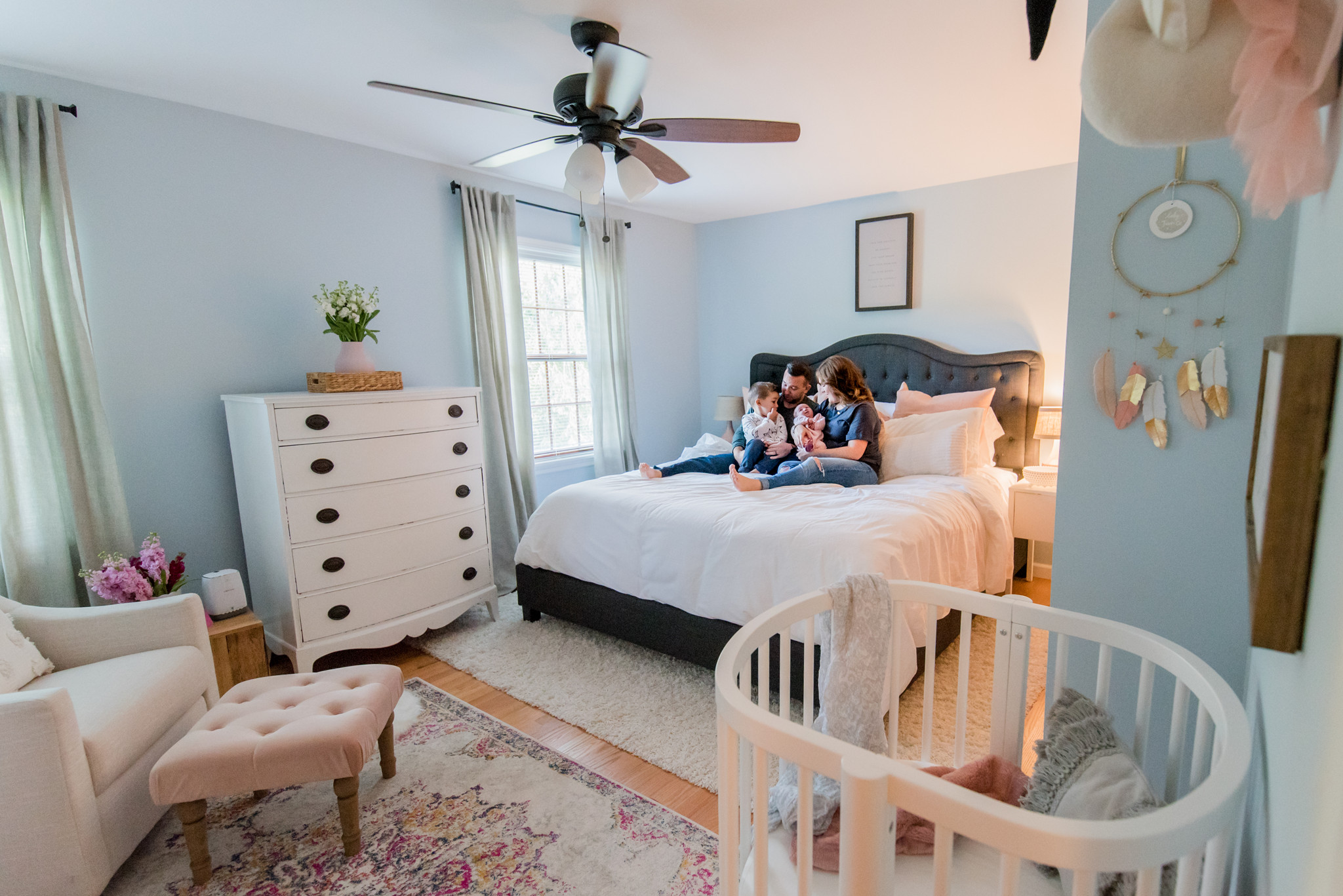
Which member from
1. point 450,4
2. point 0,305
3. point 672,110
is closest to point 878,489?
point 672,110

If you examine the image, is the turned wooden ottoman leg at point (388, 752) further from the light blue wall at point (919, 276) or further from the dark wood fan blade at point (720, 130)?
the light blue wall at point (919, 276)

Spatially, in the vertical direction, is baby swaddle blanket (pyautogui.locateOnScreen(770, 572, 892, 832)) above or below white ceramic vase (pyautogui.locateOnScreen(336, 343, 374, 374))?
below

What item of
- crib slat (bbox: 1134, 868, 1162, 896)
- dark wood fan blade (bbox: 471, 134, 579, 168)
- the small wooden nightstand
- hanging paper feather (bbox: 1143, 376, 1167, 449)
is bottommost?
the small wooden nightstand

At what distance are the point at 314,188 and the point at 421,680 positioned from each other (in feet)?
7.53

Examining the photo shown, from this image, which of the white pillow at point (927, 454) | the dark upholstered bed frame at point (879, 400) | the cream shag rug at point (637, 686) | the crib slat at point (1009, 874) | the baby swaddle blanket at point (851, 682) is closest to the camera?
the crib slat at point (1009, 874)

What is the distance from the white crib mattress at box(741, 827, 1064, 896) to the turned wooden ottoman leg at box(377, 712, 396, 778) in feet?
4.44

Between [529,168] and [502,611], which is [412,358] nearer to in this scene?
[529,168]

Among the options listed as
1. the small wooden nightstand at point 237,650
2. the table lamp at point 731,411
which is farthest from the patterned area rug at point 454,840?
the table lamp at point 731,411

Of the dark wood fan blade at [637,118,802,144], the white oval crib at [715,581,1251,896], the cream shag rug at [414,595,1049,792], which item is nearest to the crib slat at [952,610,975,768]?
the white oval crib at [715,581,1251,896]

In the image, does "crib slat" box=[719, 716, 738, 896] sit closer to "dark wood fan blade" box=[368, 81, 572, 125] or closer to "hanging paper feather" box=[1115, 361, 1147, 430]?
"hanging paper feather" box=[1115, 361, 1147, 430]

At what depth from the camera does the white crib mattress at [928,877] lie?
977 millimetres

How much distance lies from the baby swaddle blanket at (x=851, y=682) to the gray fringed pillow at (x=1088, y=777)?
27cm

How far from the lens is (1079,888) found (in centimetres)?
63

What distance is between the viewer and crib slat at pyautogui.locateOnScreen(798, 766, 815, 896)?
78 centimetres
